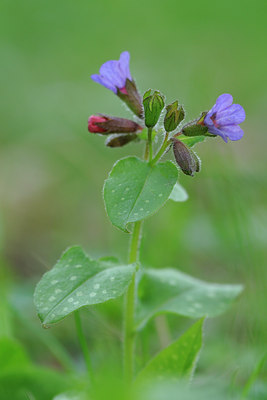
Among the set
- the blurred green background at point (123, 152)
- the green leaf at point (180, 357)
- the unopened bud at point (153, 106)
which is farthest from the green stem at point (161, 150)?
the blurred green background at point (123, 152)

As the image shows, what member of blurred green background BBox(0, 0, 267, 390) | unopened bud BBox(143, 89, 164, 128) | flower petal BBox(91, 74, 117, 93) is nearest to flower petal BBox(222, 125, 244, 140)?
unopened bud BBox(143, 89, 164, 128)

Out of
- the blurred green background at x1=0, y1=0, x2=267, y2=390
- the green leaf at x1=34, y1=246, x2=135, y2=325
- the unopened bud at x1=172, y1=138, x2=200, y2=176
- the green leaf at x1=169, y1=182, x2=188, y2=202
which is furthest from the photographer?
the blurred green background at x1=0, y1=0, x2=267, y2=390

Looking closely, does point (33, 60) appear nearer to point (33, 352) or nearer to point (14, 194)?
point (14, 194)

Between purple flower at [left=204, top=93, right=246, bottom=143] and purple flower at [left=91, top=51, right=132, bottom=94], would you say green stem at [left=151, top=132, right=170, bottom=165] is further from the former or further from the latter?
purple flower at [left=91, top=51, right=132, bottom=94]

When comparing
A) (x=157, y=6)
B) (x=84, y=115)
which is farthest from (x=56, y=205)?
(x=157, y=6)

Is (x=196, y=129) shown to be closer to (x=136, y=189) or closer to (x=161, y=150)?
(x=161, y=150)

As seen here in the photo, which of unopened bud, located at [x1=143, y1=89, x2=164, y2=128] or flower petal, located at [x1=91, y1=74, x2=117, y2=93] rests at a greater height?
flower petal, located at [x1=91, y1=74, x2=117, y2=93]

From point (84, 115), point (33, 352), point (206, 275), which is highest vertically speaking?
point (84, 115)
